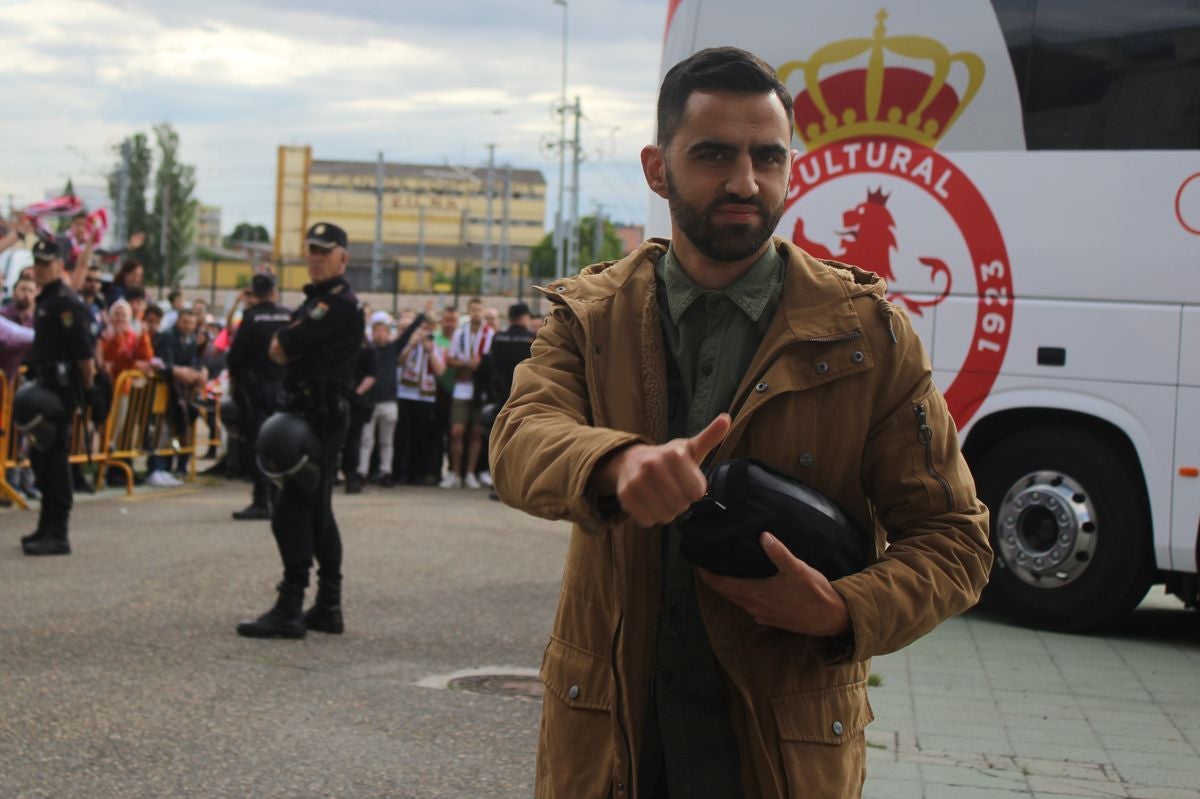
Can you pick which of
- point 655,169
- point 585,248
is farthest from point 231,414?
point 585,248

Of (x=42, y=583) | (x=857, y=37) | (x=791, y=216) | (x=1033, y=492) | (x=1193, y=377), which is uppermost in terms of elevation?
(x=857, y=37)

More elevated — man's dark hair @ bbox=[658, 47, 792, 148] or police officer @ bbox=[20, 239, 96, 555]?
man's dark hair @ bbox=[658, 47, 792, 148]

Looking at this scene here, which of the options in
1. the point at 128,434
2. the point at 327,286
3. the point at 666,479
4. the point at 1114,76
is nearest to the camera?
the point at 666,479

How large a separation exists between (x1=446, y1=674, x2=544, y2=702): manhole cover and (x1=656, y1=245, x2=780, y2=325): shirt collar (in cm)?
469

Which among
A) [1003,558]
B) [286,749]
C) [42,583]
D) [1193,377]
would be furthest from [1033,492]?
[42,583]

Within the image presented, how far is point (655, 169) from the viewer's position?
2.71 m

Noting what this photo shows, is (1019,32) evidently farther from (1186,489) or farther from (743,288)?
(743,288)

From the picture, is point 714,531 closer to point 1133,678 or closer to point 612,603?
point 612,603

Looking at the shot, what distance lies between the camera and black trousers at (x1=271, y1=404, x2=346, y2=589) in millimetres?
8344

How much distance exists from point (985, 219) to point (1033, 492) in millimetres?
1615

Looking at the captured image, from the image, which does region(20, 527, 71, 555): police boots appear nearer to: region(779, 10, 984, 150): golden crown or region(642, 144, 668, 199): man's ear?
region(779, 10, 984, 150): golden crown

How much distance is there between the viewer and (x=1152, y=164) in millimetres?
8992

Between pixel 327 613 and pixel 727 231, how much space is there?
639 cm

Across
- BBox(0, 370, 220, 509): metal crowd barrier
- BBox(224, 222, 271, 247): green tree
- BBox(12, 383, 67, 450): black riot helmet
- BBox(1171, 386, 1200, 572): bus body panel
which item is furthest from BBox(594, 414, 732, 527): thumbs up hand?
BBox(224, 222, 271, 247): green tree
